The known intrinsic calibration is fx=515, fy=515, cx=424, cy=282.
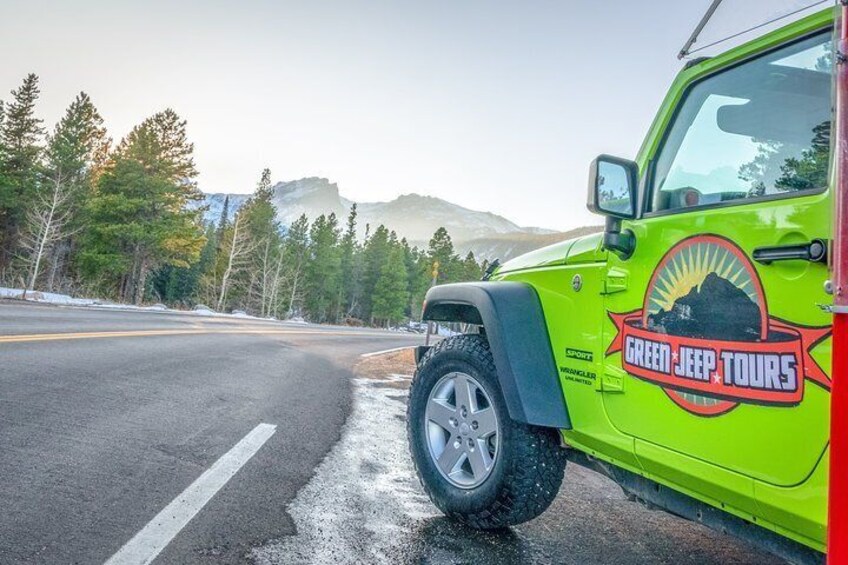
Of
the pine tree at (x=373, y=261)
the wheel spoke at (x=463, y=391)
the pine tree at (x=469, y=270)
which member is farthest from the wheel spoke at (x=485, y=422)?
the pine tree at (x=469, y=270)

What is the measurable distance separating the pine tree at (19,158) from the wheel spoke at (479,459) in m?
48.5

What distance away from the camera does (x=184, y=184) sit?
37.9 m

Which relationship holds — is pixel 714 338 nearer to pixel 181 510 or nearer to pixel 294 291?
pixel 181 510

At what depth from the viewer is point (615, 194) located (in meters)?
2.39

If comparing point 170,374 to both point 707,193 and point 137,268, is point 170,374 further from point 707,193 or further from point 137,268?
point 137,268

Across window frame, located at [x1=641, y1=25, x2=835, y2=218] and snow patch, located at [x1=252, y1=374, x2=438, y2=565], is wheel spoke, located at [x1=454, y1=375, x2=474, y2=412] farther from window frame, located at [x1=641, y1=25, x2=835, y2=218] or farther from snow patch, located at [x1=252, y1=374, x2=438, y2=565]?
window frame, located at [x1=641, y1=25, x2=835, y2=218]

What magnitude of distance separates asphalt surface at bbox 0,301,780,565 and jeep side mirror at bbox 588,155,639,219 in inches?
68.3

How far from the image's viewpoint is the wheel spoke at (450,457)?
10.1 ft

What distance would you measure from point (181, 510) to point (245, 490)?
0.46 m

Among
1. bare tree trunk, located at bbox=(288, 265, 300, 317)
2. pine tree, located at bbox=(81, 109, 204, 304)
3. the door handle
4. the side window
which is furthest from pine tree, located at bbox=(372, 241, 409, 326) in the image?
the door handle

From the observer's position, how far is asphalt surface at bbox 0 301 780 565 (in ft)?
7.75

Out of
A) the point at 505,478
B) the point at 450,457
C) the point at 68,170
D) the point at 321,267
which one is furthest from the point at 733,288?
the point at 321,267

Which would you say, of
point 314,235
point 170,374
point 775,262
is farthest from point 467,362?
point 314,235

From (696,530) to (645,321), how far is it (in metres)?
2.01
